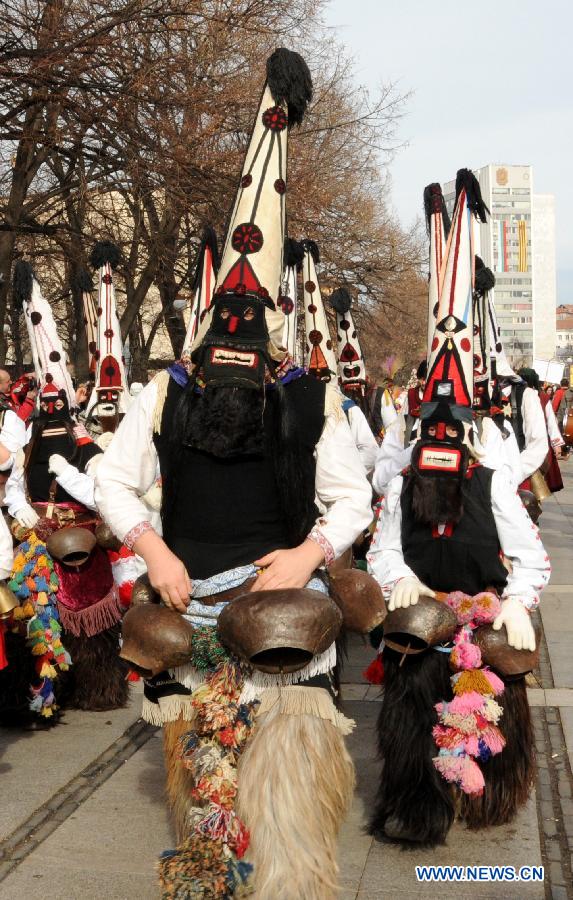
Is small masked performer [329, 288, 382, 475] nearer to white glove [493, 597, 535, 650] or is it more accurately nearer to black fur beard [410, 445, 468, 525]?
black fur beard [410, 445, 468, 525]

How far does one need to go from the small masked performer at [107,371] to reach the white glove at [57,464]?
5.02 feet

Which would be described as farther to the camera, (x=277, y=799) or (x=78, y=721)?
(x=78, y=721)

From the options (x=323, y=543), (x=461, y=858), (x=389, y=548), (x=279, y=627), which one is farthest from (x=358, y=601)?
(x=461, y=858)

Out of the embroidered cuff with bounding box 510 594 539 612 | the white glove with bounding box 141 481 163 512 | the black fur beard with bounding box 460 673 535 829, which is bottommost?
the black fur beard with bounding box 460 673 535 829

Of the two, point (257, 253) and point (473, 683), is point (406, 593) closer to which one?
point (473, 683)

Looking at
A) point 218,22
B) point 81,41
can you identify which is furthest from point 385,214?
point 81,41

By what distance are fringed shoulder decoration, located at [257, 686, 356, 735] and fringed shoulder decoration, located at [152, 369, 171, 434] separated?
0.96 meters

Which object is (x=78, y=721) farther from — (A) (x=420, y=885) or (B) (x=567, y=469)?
(B) (x=567, y=469)

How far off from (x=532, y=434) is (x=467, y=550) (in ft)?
17.9

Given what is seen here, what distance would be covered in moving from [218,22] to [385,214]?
17.7m

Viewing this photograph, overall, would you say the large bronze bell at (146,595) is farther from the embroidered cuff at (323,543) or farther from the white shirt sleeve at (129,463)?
the embroidered cuff at (323,543)

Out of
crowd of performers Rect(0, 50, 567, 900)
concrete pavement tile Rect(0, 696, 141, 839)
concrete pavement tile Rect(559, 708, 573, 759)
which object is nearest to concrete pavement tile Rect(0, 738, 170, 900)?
concrete pavement tile Rect(0, 696, 141, 839)

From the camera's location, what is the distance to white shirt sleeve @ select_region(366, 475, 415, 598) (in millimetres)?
4949

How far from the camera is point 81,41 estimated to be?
439 inches
